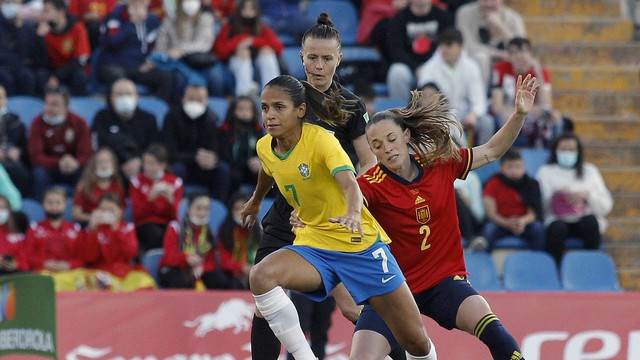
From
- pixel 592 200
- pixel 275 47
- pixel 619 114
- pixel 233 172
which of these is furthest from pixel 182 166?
pixel 619 114

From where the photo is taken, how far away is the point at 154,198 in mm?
11445

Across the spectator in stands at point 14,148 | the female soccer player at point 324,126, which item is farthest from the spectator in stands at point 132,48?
the female soccer player at point 324,126

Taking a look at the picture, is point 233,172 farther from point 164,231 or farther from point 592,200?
point 592,200

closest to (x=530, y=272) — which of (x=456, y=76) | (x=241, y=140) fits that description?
(x=456, y=76)

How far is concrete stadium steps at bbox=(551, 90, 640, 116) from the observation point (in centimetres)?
1421

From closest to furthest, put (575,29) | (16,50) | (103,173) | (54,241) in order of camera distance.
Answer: (54,241) < (103,173) < (16,50) < (575,29)

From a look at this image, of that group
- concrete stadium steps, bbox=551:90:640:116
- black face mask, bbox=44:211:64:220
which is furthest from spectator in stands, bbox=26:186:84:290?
concrete stadium steps, bbox=551:90:640:116

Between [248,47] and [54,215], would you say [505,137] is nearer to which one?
[54,215]

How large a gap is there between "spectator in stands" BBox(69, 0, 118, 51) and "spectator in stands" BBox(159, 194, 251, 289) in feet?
9.54

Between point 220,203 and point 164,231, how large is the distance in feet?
1.95

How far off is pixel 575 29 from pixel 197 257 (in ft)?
19.0

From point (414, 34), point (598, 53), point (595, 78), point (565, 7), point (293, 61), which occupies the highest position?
point (565, 7)

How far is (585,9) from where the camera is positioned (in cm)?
1494

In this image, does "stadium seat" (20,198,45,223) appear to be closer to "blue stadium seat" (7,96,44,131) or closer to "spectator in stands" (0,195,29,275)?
"spectator in stands" (0,195,29,275)
